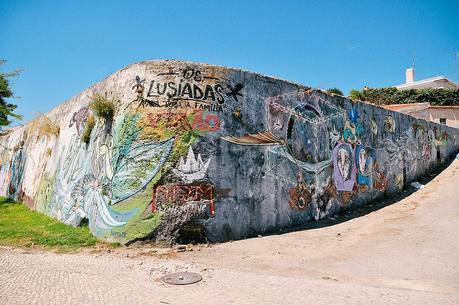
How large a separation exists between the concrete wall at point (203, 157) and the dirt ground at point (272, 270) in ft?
3.00

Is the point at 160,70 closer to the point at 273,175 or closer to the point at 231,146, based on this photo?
the point at 231,146

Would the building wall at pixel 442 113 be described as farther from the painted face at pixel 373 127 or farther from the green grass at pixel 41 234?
the green grass at pixel 41 234

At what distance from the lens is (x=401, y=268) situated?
6.95 meters

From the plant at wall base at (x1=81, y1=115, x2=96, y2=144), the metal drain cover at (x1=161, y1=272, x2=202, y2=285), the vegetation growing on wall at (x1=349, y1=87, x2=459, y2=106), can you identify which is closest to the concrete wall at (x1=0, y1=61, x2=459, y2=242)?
the plant at wall base at (x1=81, y1=115, x2=96, y2=144)

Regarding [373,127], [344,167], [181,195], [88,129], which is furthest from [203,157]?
[373,127]

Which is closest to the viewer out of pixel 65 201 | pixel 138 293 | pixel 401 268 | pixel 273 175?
pixel 138 293

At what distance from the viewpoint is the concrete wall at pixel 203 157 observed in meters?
8.75

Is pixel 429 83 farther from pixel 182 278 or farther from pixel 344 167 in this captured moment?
pixel 182 278

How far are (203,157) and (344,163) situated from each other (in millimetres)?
6276

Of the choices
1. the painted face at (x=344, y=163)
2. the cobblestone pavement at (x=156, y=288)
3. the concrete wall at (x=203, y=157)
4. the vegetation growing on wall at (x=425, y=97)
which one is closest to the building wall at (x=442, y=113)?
the vegetation growing on wall at (x=425, y=97)

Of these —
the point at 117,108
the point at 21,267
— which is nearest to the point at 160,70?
the point at 117,108

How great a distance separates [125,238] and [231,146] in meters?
3.52

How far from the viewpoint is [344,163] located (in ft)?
42.4

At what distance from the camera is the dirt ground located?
5164mm
